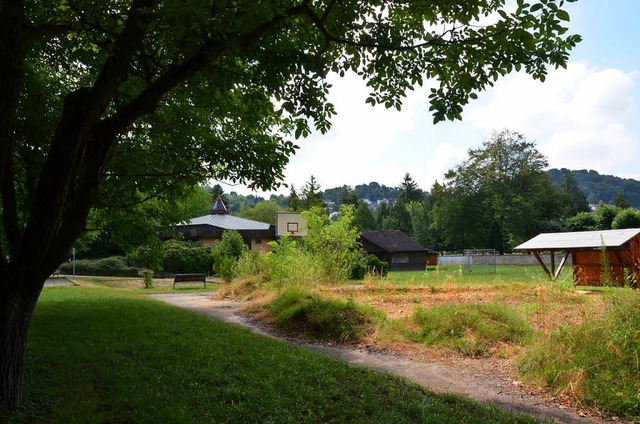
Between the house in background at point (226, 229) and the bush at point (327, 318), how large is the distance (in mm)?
31639

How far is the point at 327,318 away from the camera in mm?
9641

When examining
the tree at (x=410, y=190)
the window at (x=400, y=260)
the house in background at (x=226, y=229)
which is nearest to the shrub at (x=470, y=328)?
the house in background at (x=226, y=229)

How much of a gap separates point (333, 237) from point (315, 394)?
14.7 m

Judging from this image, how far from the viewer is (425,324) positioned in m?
8.51

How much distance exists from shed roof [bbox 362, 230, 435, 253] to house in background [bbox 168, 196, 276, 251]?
36.1ft

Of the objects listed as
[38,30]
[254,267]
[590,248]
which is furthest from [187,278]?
[38,30]

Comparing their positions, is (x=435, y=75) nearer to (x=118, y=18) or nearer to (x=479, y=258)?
(x=118, y=18)

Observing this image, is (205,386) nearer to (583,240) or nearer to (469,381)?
(469,381)

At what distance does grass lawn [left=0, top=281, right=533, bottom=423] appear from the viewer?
4336 mm

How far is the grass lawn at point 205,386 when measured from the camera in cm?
434

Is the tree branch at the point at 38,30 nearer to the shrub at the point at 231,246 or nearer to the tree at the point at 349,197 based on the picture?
the shrub at the point at 231,246

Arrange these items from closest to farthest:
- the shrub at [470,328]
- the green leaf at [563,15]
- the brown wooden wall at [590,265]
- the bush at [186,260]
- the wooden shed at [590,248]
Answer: the green leaf at [563,15] → the shrub at [470,328] → the wooden shed at [590,248] → the brown wooden wall at [590,265] → the bush at [186,260]

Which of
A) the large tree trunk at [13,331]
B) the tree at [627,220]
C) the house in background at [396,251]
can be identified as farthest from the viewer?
the house in background at [396,251]

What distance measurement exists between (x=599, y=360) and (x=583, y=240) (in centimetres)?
1559
